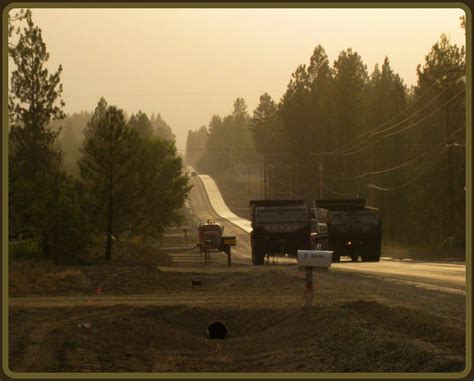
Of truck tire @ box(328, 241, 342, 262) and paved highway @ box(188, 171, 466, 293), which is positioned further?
truck tire @ box(328, 241, 342, 262)

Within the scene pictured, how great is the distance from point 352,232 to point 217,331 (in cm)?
2857

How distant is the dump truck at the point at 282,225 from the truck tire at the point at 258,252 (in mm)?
317

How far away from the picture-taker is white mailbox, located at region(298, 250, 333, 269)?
15.4 metres

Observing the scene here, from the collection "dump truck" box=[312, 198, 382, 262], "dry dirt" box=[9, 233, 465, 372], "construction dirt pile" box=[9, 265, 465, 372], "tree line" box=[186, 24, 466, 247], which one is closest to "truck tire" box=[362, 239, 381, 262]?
"dump truck" box=[312, 198, 382, 262]

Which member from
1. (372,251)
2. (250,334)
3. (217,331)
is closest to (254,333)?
(250,334)

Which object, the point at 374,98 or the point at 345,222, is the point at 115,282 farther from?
the point at 374,98

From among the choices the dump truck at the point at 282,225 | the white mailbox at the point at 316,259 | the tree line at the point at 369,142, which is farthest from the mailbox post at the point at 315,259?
the tree line at the point at 369,142

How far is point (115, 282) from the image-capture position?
29.2 meters

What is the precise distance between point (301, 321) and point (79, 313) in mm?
5078

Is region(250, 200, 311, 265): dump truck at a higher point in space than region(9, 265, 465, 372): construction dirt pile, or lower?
higher

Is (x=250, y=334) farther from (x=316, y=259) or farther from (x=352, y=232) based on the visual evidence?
(x=352, y=232)

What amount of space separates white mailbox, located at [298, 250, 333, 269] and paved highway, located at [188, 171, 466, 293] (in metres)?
7.63

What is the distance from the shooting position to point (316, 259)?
15516mm

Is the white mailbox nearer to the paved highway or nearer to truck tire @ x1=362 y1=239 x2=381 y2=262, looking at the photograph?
the paved highway
